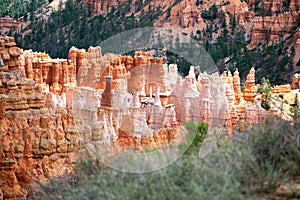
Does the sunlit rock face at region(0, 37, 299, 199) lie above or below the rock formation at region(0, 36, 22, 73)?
below

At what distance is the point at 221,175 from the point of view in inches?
355

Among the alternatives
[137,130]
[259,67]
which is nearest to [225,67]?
[259,67]

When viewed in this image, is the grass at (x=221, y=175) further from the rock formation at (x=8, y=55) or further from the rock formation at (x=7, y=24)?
the rock formation at (x=7, y=24)

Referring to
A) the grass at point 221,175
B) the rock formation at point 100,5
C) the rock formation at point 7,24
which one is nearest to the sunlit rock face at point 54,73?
the grass at point 221,175

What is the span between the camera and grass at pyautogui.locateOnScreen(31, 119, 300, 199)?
29.0 ft

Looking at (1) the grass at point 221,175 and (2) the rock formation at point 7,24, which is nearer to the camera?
(1) the grass at point 221,175

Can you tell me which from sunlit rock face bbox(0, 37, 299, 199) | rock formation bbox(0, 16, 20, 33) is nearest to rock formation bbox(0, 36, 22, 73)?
sunlit rock face bbox(0, 37, 299, 199)

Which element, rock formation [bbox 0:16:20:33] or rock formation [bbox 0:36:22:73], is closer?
rock formation [bbox 0:36:22:73]

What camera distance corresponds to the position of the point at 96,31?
6862 cm

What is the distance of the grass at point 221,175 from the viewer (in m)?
8.83

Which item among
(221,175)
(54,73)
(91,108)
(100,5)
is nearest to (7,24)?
(100,5)

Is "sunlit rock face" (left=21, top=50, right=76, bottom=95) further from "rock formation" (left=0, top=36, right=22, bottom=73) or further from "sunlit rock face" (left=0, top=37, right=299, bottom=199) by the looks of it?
"rock formation" (left=0, top=36, right=22, bottom=73)

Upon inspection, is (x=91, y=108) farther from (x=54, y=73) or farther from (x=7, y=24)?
(x=7, y=24)

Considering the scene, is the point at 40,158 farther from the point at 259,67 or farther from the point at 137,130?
the point at 259,67
